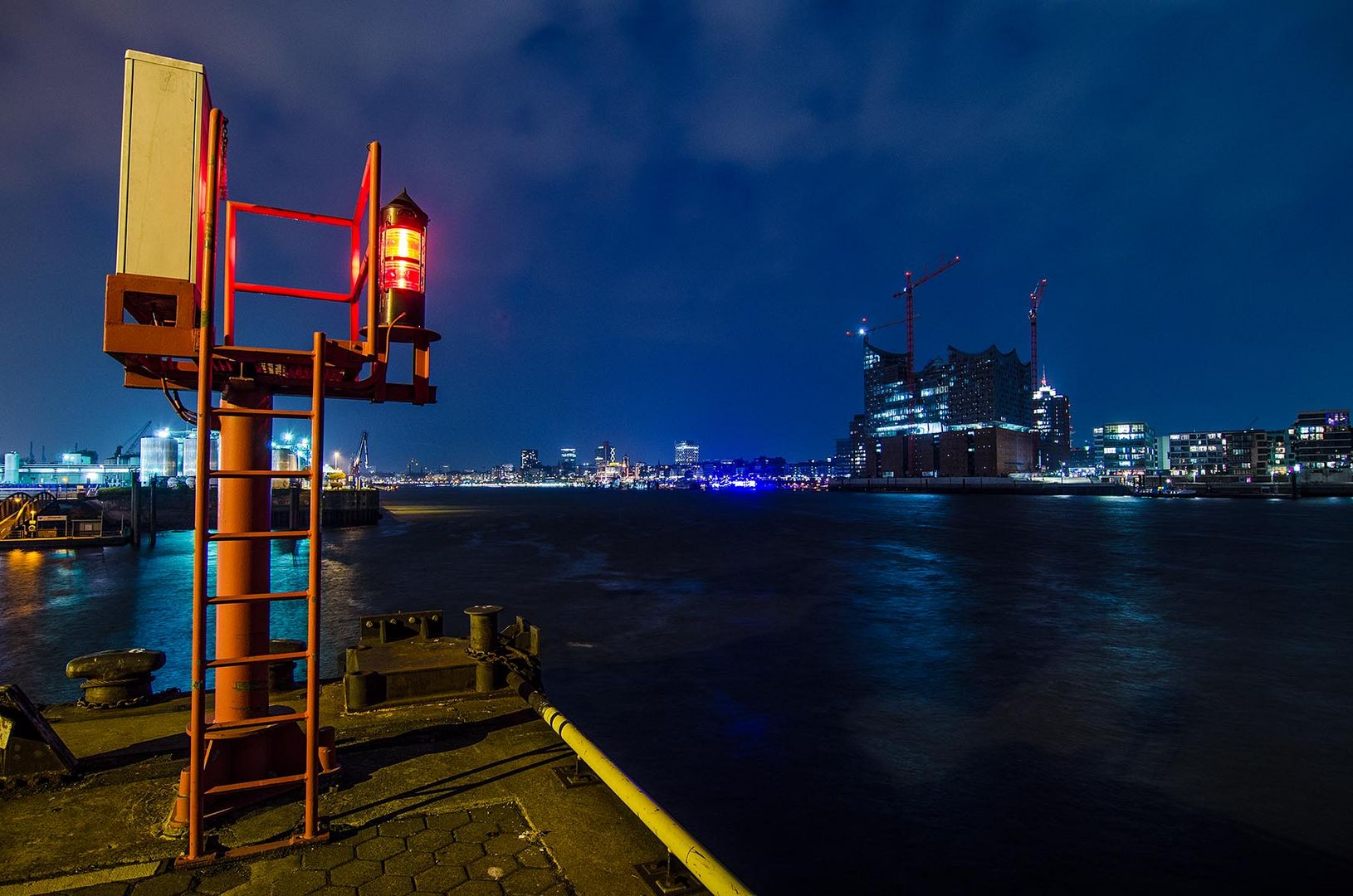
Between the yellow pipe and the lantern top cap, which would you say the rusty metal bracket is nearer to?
the yellow pipe

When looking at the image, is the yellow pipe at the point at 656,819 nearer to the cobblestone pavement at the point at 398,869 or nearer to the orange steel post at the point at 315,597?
the cobblestone pavement at the point at 398,869

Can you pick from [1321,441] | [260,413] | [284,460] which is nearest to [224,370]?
[260,413]

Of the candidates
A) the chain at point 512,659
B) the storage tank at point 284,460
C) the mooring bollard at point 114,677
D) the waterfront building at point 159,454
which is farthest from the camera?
the waterfront building at point 159,454

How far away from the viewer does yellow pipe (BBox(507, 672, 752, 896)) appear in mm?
3467

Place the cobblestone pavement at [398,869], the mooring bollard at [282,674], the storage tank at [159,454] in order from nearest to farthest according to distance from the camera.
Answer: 1. the cobblestone pavement at [398,869]
2. the mooring bollard at [282,674]
3. the storage tank at [159,454]

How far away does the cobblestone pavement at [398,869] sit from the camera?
368 cm

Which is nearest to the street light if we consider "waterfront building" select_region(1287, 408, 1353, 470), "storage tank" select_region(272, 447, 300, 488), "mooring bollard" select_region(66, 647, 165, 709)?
"mooring bollard" select_region(66, 647, 165, 709)

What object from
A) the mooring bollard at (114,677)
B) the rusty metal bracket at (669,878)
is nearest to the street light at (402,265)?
the rusty metal bracket at (669,878)

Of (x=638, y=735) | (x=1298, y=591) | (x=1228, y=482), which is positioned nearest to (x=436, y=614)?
(x=638, y=735)

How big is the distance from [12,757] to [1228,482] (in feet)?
724

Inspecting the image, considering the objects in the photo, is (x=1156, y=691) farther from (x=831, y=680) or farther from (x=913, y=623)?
(x=913, y=623)

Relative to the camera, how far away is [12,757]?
4793mm

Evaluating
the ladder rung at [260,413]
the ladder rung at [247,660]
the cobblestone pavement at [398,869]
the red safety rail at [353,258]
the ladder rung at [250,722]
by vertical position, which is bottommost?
the cobblestone pavement at [398,869]

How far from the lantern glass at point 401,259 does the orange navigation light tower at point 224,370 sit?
17 millimetres
